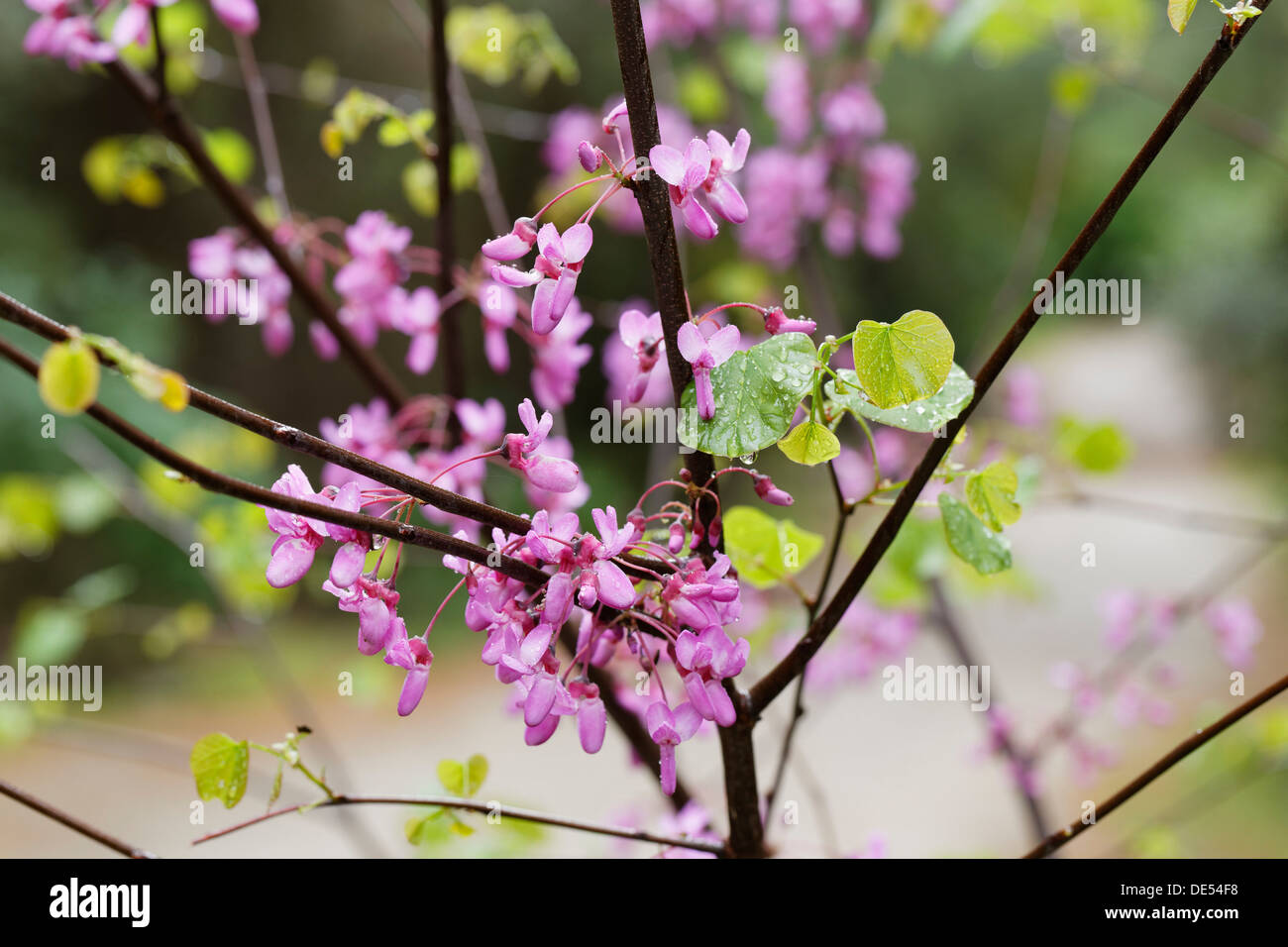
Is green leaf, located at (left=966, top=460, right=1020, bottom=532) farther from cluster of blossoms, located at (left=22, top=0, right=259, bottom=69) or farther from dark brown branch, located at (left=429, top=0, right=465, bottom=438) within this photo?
cluster of blossoms, located at (left=22, top=0, right=259, bottom=69)

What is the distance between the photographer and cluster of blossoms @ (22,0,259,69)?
0.49 m

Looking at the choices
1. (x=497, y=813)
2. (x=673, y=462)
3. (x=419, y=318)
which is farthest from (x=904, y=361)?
(x=673, y=462)

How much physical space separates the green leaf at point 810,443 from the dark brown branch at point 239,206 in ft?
1.17

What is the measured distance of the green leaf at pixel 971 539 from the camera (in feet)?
1.28

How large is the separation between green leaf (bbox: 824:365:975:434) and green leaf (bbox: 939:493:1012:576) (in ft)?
0.19

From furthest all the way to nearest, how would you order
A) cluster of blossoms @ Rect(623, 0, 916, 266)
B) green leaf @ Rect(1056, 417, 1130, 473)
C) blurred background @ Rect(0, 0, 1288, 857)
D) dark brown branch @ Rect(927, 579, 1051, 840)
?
1. cluster of blossoms @ Rect(623, 0, 916, 266)
2. blurred background @ Rect(0, 0, 1288, 857)
3. dark brown branch @ Rect(927, 579, 1051, 840)
4. green leaf @ Rect(1056, 417, 1130, 473)

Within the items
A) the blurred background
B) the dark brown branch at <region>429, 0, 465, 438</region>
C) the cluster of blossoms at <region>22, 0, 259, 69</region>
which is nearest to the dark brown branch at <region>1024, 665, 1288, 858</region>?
the blurred background

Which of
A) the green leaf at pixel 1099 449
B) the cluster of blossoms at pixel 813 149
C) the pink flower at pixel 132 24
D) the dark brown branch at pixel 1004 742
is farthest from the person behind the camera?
the cluster of blossoms at pixel 813 149

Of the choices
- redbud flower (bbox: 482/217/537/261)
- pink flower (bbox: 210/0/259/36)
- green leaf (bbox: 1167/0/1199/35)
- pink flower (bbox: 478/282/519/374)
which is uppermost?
pink flower (bbox: 210/0/259/36)

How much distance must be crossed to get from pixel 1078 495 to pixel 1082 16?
2.11 ft

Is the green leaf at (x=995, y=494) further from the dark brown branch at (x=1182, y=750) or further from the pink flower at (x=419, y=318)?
the pink flower at (x=419, y=318)

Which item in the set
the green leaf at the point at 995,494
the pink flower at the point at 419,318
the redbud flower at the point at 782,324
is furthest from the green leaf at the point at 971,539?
the pink flower at the point at 419,318

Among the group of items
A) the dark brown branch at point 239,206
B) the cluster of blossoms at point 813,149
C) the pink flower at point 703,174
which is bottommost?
the pink flower at point 703,174
